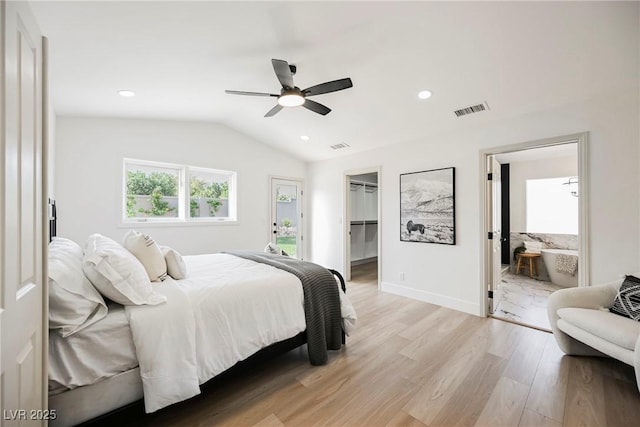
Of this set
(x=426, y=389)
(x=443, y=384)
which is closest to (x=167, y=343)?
(x=426, y=389)

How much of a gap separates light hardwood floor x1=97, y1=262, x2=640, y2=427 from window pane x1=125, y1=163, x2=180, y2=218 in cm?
306

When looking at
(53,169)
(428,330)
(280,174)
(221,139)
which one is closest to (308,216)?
(280,174)

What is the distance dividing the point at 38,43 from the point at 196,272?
1.77 meters

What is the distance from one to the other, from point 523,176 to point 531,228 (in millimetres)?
1121

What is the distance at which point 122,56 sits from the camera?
2277 millimetres

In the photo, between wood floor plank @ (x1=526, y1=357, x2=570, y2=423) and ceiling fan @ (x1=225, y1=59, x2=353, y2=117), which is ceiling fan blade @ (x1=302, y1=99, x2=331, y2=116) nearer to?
ceiling fan @ (x1=225, y1=59, x2=353, y2=117)

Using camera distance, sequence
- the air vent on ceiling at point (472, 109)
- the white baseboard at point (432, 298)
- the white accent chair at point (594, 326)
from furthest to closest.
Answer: the white baseboard at point (432, 298) < the air vent on ceiling at point (472, 109) < the white accent chair at point (594, 326)

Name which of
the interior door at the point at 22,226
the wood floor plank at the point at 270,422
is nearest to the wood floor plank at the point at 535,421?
the wood floor plank at the point at 270,422

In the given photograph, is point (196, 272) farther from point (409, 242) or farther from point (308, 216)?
point (308, 216)

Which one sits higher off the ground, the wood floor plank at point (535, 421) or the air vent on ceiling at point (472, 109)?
the air vent on ceiling at point (472, 109)

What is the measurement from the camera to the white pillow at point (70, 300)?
132 centimetres

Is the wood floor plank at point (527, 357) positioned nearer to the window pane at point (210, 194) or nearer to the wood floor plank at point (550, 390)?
the wood floor plank at point (550, 390)

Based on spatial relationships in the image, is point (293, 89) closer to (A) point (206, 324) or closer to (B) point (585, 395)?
(A) point (206, 324)

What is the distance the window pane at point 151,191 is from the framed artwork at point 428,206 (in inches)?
145
